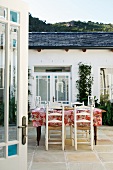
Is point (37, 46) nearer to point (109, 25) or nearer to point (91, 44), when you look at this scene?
point (91, 44)

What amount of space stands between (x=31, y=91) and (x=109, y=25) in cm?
1325

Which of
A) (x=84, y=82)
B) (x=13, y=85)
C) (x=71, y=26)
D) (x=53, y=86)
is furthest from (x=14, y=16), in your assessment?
(x=71, y=26)

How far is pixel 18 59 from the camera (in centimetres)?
354

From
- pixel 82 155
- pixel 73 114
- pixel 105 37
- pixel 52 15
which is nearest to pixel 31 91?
pixel 105 37

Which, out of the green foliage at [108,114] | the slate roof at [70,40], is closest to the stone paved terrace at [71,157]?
the green foliage at [108,114]

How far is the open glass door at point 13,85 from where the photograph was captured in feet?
11.2

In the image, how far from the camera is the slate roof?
13578 millimetres

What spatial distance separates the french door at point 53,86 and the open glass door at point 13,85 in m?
10.3

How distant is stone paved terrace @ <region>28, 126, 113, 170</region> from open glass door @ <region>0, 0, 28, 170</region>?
7.56 ft

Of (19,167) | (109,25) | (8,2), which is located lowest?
(19,167)

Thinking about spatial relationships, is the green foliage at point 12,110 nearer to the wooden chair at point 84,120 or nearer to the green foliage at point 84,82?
the wooden chair at point 84,120

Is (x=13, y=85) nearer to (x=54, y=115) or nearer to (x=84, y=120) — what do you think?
(x=54, y=115)

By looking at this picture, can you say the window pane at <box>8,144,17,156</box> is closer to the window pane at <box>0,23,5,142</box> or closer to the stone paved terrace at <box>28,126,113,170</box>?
the window pane at <box>0,23,5,142</box>

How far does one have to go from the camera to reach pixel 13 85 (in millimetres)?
3510
